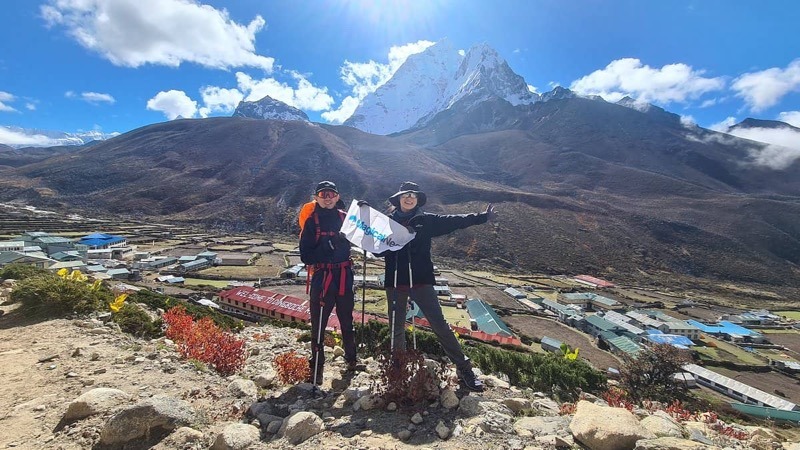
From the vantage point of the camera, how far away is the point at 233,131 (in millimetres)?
161625

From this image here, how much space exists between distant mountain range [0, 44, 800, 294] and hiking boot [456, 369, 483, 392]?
66898 millimetres

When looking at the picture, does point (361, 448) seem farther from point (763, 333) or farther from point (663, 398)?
point (763, 333)

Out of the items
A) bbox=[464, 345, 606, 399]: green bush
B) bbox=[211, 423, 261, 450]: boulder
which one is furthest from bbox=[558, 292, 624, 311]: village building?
bbox=[211, 423, 261, 450]: boulder

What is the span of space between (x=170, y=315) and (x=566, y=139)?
206 meters

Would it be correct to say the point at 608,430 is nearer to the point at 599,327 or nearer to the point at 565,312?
the point at 599,327

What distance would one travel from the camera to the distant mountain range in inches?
3051

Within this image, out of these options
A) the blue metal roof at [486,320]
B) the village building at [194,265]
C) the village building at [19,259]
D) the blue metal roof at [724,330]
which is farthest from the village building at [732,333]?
the village building at [19,259]

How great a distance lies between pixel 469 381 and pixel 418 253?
1725 mm

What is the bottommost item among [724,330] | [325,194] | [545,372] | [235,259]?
[724,330]

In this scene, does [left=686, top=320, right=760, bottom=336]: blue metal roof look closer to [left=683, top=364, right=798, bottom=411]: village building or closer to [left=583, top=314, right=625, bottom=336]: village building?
[left=583, top=314, right=625, bottom=336]: village building

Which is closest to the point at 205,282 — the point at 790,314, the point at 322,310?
the point at 322,310

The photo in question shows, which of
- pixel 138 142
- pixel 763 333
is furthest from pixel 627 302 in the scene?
pixel 138 142

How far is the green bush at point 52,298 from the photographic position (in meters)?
7.67

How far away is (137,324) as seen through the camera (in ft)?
23.9
